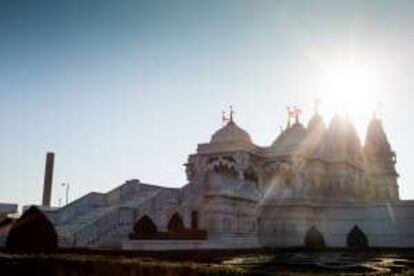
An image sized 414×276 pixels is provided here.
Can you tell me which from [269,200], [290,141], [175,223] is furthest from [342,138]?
[175,223]

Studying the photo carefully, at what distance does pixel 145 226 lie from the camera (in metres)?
27.2

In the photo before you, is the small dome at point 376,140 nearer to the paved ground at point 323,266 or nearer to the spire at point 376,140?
the spire at point 376,140

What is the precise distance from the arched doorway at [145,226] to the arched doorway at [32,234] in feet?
18.6

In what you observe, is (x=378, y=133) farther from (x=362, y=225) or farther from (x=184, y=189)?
→ (x=184, y=189)

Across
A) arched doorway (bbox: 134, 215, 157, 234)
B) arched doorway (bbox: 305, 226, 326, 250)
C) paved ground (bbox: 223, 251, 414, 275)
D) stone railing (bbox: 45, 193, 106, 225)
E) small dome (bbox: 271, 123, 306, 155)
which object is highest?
small dome (bbox: 271, 123, 306, 155)

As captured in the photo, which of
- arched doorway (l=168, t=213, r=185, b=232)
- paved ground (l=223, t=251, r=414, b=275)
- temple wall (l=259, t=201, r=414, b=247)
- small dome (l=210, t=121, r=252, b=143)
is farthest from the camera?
small dome (l=210, t=121, r=252, b=143)

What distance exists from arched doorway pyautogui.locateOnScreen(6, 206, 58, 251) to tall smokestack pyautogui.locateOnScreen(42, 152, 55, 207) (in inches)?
1163

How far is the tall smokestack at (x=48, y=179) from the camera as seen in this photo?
165 feet

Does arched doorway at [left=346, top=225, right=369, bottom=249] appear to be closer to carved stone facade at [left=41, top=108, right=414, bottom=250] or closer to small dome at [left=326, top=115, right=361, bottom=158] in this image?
carved stone facade at [left=41, top=108, right=414, bottom=250]

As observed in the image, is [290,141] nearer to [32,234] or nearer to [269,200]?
[269,200]

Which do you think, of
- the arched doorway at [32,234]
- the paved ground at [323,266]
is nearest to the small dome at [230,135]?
the paved ground at [323,266]

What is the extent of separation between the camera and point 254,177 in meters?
46.0

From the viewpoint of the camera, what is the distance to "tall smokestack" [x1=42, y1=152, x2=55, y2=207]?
165 feet

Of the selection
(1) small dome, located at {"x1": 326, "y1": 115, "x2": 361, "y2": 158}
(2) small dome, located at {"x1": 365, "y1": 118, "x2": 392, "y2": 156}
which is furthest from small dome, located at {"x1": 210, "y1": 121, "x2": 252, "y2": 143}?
(2) small dome, located at {"x1": 365, "y1": 118, "x2": 392, "y2": 156}
